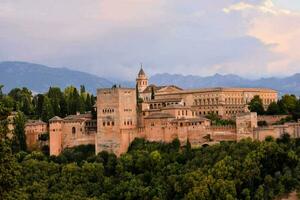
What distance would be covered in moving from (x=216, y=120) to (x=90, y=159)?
10.1 metres

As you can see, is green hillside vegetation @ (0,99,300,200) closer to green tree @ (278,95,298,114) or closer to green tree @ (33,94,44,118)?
green tree @ (278,95,298,114)

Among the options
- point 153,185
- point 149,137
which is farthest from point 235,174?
point 149,137

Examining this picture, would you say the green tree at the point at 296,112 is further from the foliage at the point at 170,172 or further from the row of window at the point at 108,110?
the row of window at the point at 108,110

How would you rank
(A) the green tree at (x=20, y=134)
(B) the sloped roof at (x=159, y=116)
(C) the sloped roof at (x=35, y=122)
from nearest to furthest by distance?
(B) the sloped roof at (x=159, y=116)
(A) the green tree at (x=20, y=134)
(C) the sloped roof at (x=35, y=122)

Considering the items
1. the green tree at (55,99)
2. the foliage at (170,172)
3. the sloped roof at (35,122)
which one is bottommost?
the foliage at (170,172)

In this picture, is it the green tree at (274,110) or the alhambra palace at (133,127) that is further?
the green tree at (274,110)

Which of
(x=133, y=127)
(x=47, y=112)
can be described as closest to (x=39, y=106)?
(x=47, y=112)

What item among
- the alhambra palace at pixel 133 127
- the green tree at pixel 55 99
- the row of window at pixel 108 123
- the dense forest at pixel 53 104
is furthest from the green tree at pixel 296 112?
the green tree at pixel 55 99

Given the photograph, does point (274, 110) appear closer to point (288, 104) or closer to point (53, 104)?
point (288, 104)

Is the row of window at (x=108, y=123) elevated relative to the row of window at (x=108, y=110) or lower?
lower

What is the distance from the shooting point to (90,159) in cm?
4603

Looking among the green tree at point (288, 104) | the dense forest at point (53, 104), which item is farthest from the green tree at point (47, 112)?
the green tree at point (288, 104)

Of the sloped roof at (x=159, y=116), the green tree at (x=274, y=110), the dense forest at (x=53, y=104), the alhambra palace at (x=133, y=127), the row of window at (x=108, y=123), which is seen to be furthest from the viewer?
the dense forest at (x=53, y=104)

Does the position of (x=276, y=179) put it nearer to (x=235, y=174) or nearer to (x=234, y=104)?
(x=235, y=174)
